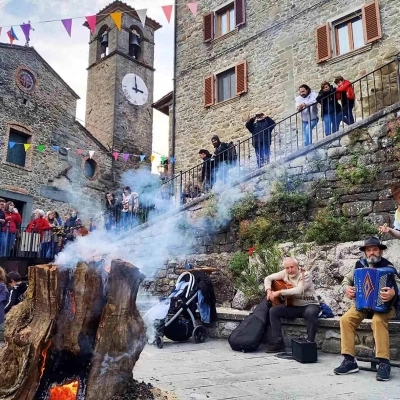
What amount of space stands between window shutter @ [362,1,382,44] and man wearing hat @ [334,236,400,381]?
25.8 feet

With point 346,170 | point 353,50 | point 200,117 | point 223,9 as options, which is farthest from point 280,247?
point 223,9

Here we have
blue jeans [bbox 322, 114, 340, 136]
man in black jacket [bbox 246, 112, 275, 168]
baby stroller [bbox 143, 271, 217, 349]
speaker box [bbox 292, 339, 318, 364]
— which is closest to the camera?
speaker box [bbox 292, 339, 318, 364]

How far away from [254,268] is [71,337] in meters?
4.81

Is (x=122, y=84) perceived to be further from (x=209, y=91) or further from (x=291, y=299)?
(x=291, y=299)

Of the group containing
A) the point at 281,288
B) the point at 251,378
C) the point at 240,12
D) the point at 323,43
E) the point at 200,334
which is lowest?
the point at 251,378

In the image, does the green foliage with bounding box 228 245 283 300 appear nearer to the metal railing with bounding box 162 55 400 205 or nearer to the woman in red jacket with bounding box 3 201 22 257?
the metal railing with bounding box 162 55 400 205

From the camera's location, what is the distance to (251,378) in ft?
12.5

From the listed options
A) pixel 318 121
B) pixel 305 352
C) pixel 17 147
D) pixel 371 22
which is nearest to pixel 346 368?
pixel 305 352

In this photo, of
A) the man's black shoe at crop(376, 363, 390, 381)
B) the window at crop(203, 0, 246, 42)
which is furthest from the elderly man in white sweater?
the window at crop(203, 0, 246, 42)

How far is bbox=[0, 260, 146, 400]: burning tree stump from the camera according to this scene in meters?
2.71

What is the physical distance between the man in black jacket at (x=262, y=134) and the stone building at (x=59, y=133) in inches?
402

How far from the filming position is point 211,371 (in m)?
4.12

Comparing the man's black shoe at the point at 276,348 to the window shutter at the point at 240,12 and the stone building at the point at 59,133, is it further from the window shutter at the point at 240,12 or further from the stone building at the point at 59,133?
the stone building at the point at 59,133

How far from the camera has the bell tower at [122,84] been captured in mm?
22734
